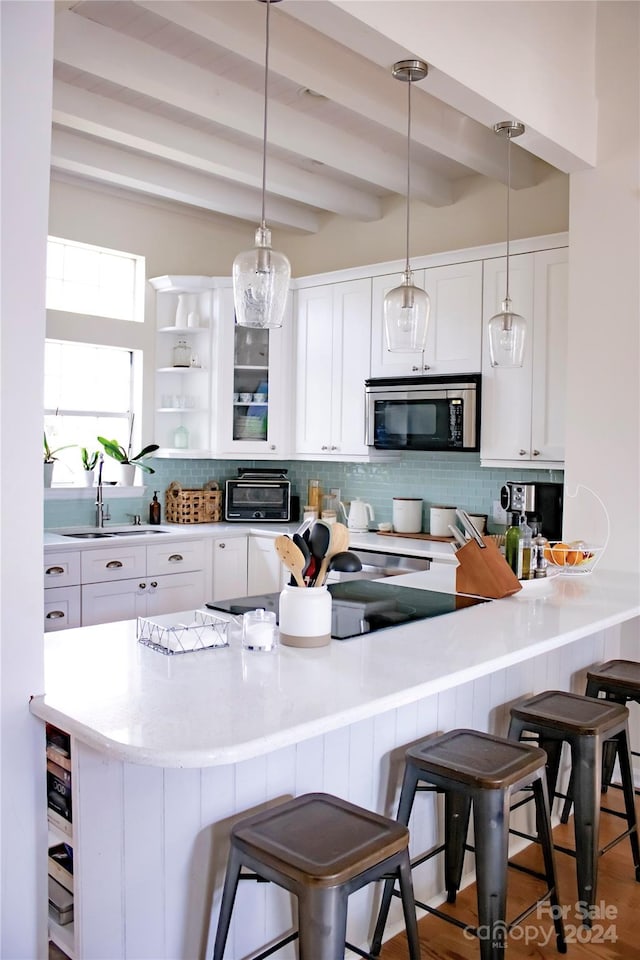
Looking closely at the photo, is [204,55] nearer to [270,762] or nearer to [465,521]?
[465,521]

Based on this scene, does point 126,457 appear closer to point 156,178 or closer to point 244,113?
point 156,178

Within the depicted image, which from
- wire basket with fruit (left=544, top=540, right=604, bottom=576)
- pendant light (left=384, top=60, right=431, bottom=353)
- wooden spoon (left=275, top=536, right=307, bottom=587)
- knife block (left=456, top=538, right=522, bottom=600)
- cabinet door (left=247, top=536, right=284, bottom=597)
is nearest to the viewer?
wooden spoon (left=275, top=536, right=307, bottom=587)

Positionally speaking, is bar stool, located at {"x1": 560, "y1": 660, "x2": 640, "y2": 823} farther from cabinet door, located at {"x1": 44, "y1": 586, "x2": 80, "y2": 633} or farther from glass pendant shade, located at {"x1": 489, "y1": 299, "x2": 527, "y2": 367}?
cabinet door, located at {"x1": 44, "y1": 586, "x2": 80, "y2": 633}

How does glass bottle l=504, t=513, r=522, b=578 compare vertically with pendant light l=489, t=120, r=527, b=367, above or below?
Answer: below

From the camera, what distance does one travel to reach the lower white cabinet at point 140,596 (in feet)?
14.1

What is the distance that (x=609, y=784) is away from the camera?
320 centimetres

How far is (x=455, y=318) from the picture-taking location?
448 cm

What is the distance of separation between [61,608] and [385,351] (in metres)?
2.32

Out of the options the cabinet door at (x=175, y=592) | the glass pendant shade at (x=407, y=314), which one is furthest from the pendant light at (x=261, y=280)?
the cabinet door at (x=175, y=592)

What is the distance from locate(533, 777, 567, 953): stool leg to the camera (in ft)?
7.34

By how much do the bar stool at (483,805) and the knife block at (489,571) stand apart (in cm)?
65

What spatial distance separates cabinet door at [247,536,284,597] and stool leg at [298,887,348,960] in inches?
130

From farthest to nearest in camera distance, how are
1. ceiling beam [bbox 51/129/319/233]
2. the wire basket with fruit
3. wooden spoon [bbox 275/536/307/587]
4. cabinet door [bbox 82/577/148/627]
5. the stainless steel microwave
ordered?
1. the stainless steel microwave
2. cabinet door [bbox 82/577/148/627]
3. ceiling beam [bbox 51/129/319/233]
4. the wire basket with fruit
5. wooden spoon [bbox 275/536/307/587]

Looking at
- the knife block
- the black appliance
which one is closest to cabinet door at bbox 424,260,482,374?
the black appliance
